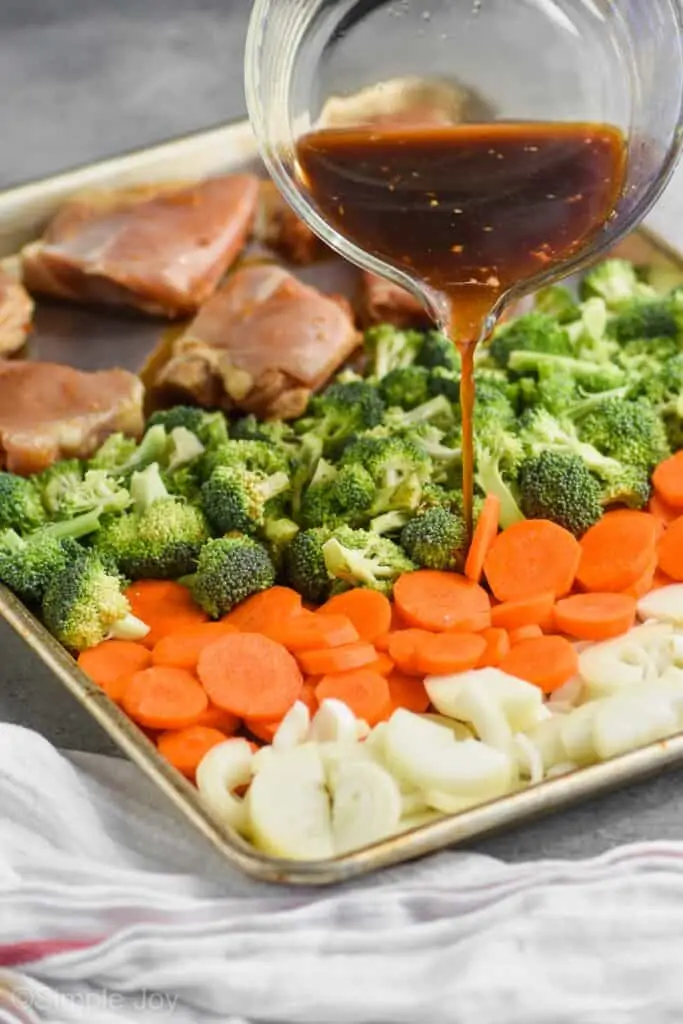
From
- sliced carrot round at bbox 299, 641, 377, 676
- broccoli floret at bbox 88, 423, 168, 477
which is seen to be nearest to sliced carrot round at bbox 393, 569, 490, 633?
sliced carrot round at bbox 299, 641, 377, 676

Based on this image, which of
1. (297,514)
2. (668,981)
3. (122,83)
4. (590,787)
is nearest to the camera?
(668,981)

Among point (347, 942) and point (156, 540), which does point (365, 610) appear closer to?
point (156, 540)

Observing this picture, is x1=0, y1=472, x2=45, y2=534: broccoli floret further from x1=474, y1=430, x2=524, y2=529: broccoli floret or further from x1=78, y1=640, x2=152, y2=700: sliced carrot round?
x1=474, y1=430, x2=524, y2=529: broccoli floret

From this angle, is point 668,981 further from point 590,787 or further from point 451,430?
point 451,430

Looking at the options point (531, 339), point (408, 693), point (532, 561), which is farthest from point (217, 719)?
point (531, 339)

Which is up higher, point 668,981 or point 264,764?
point 264,764

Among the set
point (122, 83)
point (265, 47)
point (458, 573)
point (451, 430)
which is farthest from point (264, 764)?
point (122, 83)
